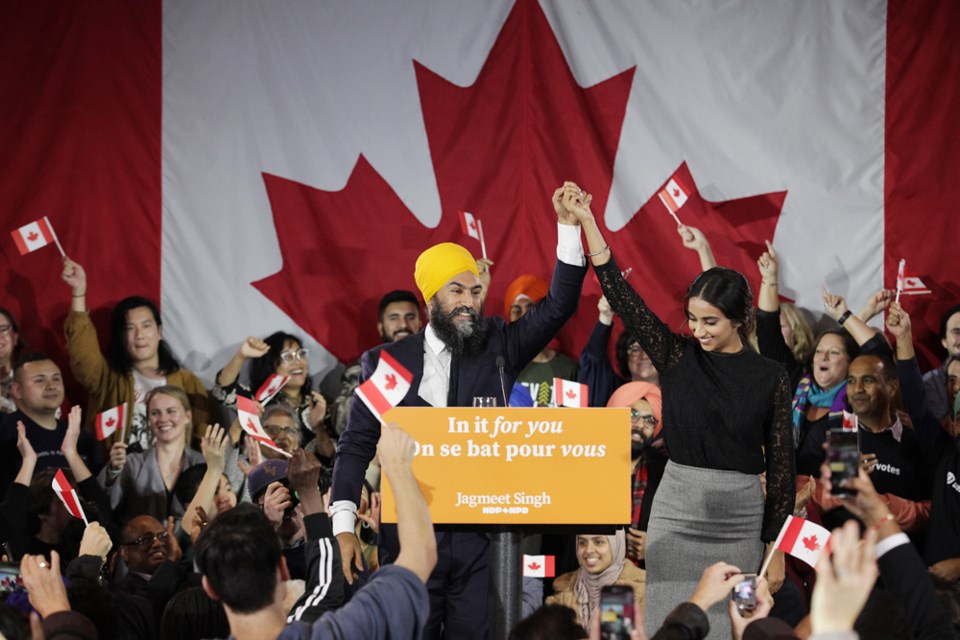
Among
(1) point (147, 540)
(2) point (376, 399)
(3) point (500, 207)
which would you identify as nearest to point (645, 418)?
(3) point (500, 207)

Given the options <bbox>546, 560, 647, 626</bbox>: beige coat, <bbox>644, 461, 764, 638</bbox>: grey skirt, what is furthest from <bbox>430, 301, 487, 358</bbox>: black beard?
<bbox>546, 560, 647, 626</bbox>: beige coat

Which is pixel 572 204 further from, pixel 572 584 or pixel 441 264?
pixel 572 584

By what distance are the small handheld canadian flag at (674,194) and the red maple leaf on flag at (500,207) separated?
146 millimetres

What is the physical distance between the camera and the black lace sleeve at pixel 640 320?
362cm

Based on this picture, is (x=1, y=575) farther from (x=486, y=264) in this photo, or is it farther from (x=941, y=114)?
(x=941, y=114)

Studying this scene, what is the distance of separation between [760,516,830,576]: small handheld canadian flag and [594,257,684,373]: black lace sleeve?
603mm

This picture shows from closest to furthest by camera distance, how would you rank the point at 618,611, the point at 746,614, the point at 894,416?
the point at 618,611 → the point at 746,614 → the point at 894,416

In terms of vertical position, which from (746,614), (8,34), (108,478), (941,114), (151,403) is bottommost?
(746,614)

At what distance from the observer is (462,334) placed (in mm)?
3783

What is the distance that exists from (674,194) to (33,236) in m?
3.65

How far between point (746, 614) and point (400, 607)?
2.82ft

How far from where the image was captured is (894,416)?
546 cm

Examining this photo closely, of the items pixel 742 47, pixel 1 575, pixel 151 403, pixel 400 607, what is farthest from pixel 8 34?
pixel 400 607

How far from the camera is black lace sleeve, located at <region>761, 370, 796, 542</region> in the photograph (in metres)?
3.54
